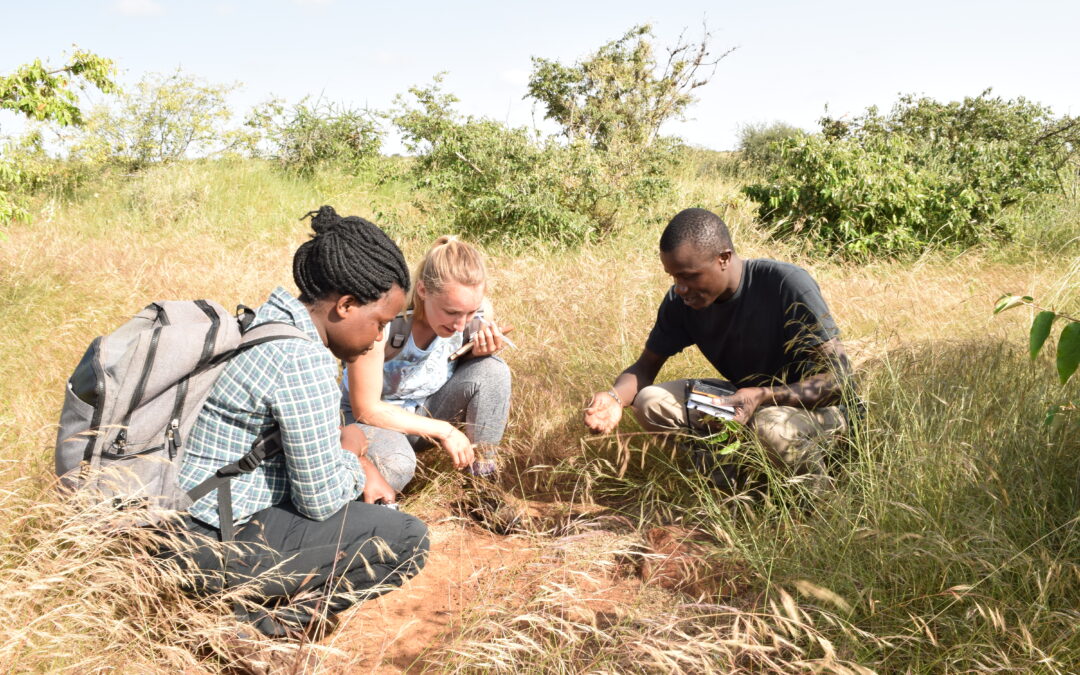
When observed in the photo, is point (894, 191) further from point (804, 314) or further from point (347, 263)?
point (347, 263)

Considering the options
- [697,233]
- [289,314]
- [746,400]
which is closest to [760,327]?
[746,400]

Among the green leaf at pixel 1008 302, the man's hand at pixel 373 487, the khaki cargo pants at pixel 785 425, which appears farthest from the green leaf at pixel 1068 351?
the man's hand at pixel 373 487

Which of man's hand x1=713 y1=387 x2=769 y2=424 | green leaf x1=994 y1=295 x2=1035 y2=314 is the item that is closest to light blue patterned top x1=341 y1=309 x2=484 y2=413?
man's hand x1=713 y1=387 x2=769 y2=424

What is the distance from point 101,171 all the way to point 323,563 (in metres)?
10.5

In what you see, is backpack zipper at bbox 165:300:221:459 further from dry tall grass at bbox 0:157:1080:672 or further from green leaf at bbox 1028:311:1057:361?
green leaf at bbox 1028:311:1057:361

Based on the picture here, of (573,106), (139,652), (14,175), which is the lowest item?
(139,652)

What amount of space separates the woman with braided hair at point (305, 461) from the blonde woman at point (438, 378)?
1.94 feet

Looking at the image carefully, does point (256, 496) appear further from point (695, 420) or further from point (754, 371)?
point (754, 371)

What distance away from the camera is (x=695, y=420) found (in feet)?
10.7

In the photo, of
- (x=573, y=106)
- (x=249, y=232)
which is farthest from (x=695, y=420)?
(x=573, y=106)

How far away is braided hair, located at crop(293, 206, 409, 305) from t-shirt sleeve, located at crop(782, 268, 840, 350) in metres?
1.53

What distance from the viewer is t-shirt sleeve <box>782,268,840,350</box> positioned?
2.94 meters

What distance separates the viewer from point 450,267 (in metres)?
3.12

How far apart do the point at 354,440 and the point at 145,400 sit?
85 centimetres
